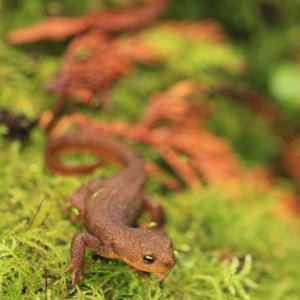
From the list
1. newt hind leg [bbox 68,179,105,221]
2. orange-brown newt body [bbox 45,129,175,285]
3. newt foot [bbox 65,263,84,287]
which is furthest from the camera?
newt hind leg [bbox 68,179,105,221]

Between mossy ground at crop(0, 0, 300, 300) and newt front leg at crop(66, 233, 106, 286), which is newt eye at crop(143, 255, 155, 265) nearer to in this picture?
mossy ground at crop(0, 0, 300, 300)

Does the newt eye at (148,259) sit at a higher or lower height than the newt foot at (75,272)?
higher

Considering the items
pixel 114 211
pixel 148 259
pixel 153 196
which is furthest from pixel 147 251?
pixel 153 196

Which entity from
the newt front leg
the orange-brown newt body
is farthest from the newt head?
the newt front leg

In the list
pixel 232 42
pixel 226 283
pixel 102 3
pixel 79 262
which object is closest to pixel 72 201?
pixel 79 262

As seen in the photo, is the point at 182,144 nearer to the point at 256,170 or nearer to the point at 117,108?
the point at 117,108

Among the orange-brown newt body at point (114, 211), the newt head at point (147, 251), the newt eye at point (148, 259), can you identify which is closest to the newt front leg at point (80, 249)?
the orange-brown newt body at point (114, 211)

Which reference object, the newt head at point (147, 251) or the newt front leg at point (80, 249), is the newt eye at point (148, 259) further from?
the newt front leg at point (80, 249)
